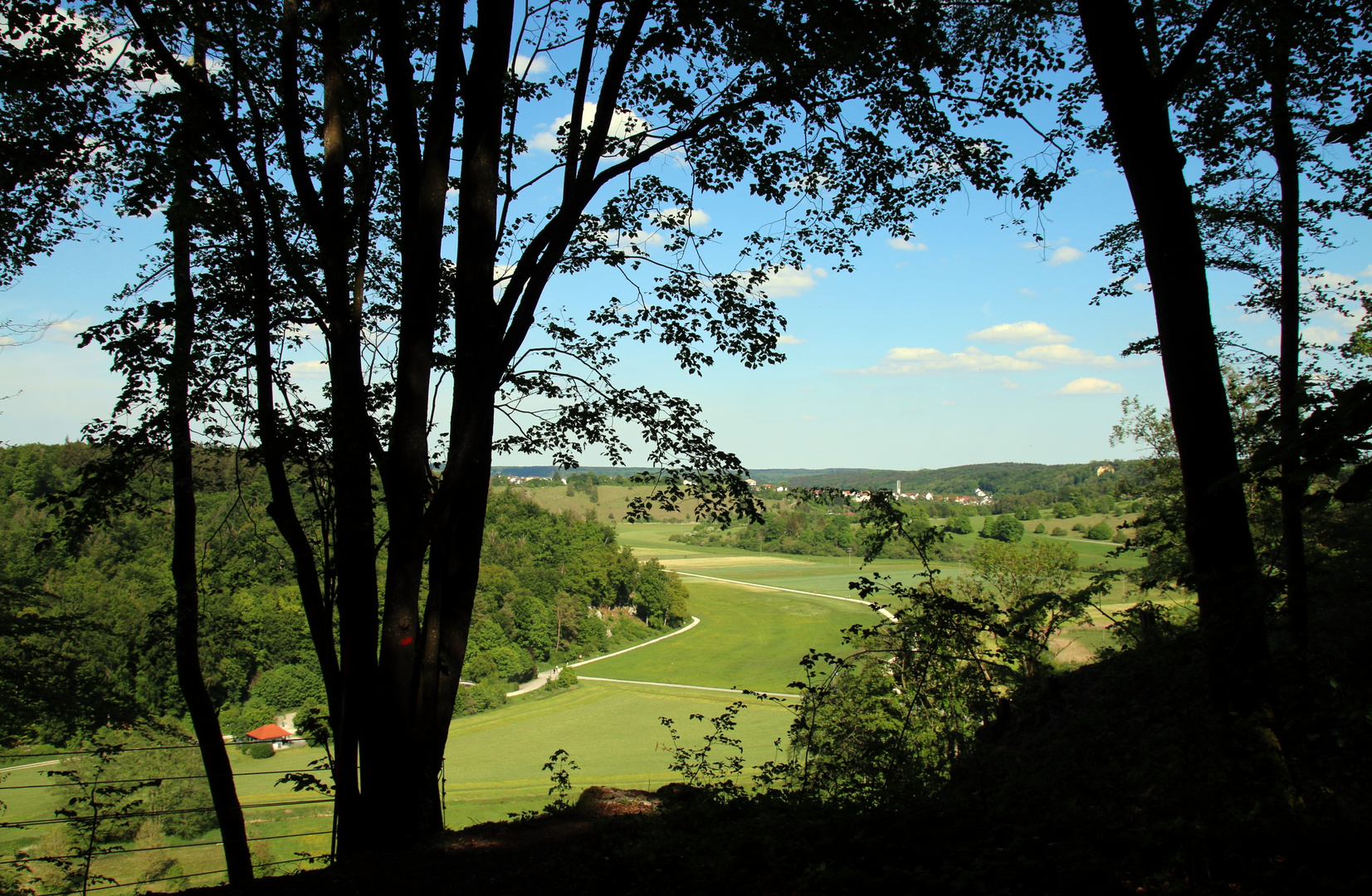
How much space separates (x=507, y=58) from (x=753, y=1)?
1920mm

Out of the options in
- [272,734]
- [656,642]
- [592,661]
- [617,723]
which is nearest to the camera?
[272,734]

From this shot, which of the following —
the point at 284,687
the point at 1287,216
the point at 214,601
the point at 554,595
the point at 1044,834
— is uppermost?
the point at 1287,216

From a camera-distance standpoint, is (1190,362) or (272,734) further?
(272,734)

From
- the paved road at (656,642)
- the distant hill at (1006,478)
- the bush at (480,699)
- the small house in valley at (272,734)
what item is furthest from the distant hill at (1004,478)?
the small house in valley at (272,734)

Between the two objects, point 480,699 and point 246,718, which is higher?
point 246,718

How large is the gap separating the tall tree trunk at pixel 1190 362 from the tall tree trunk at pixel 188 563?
23.1ft

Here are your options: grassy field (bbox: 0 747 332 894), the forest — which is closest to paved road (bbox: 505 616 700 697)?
grassy field (bbox: 0 747 332 894)

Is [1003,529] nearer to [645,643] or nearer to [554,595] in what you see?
[645,643]

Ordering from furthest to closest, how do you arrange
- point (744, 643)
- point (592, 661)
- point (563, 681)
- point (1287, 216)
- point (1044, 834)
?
point (592, 661) < point (744, 643) < point (563, 681) < point (1287, 216) < point (1044, 834)

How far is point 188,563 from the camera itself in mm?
7355

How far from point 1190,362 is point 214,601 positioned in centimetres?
1671

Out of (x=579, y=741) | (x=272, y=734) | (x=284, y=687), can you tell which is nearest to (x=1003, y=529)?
(x=579, y=741)

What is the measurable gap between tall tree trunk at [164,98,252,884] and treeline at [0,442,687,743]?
17.1 inches

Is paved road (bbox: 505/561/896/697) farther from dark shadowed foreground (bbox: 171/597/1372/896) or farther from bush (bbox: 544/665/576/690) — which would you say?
dark shadowed foreground (bbox: 171/597/1372/896)
